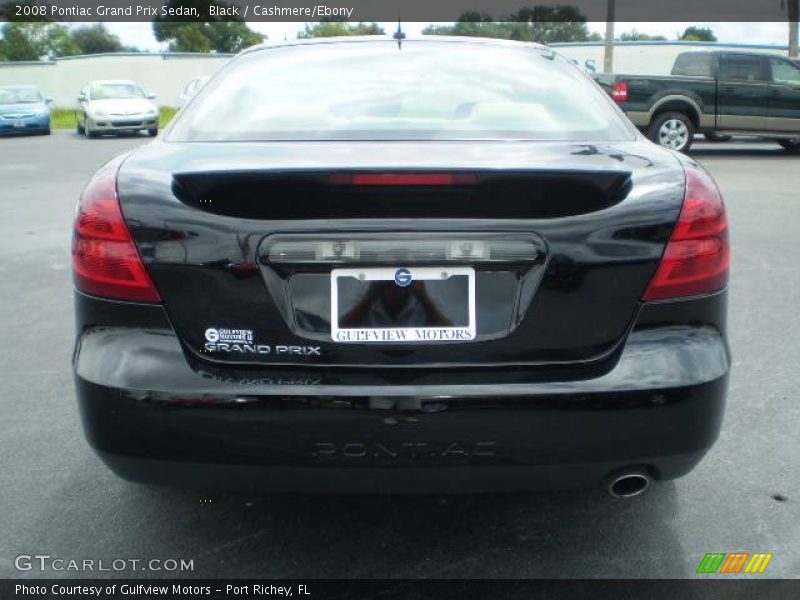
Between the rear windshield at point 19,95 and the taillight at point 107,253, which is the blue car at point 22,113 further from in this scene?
the taillight at point 107,253

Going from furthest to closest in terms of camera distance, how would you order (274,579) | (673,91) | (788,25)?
(788,25) → (673,91) → (274,579)

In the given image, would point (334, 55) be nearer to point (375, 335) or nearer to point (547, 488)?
point (375, 335)

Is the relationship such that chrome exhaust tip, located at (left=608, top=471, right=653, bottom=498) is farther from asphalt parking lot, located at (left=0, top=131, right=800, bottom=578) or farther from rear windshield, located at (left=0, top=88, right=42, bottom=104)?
rear windshield, located at (left=0, top=88, right=42, bottom=104)

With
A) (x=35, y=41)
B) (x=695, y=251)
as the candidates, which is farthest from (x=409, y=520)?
(x=35, y=41)

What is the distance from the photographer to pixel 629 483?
2.70 meters

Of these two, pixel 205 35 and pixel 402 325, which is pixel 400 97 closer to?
pixel 402 325

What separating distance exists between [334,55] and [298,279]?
Result: 1.49 metres

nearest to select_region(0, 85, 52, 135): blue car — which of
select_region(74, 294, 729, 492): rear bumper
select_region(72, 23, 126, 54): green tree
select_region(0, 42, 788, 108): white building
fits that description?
select_region(0, 42, 788, 108): white building

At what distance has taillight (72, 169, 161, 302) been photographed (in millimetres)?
2588

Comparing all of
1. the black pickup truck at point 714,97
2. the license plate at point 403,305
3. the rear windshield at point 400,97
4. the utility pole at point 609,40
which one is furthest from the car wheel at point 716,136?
the license plate at point 403,305

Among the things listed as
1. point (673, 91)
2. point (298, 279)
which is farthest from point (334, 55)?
point (673, 91)

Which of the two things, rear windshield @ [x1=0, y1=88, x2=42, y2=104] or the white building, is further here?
the white building

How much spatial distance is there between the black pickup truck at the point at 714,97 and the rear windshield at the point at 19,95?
740 inches

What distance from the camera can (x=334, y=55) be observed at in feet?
12.2
